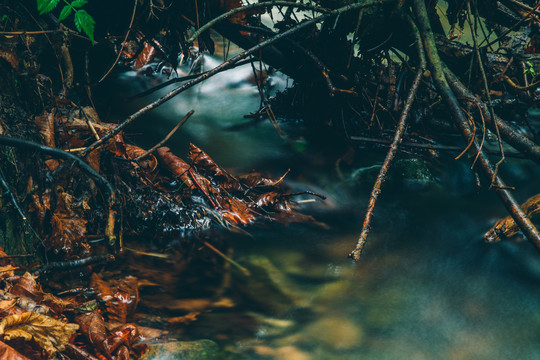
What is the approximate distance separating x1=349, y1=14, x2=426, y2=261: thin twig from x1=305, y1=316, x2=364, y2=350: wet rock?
2.67ft

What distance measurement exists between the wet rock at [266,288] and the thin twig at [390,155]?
3.09 feet

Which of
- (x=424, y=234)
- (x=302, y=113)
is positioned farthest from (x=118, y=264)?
(x=302, y=113)

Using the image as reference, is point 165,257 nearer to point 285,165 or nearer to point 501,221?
point 285,165

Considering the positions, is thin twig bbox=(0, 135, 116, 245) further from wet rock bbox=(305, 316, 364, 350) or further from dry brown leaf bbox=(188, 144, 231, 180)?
dry brown leaf bbox=(188, 144, 231, 180)

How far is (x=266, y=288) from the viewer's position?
3025 mm

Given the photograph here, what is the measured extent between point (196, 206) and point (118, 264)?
2.90ft

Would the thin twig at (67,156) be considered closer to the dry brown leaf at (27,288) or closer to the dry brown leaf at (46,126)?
the dry brown leaf at (27,288)

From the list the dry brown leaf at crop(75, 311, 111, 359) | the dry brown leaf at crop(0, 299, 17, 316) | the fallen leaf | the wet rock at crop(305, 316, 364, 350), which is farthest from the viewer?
the fallen leaf

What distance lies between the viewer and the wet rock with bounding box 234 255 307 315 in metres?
2.85

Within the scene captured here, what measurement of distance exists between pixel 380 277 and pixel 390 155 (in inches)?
46.7

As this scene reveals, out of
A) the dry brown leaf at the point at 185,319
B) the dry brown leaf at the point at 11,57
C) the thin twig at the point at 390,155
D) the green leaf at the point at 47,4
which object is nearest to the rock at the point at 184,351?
the dry brown leaf at the point at 185,319

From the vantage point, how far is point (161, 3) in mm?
3586

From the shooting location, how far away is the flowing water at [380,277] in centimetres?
263

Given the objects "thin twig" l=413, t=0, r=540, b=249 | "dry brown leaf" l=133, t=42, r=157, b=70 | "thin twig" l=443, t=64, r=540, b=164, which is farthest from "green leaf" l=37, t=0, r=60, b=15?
"dry brown leaf" l=133, t=42, r=157, b=70
